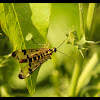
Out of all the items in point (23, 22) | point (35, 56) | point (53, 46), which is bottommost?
point (35, 56)

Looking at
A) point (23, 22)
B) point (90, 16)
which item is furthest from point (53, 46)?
point (23, 22)

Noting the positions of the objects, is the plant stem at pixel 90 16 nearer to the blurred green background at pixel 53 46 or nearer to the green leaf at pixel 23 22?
the blurred green background at pixel 53 46

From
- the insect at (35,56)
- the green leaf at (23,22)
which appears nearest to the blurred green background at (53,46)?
the green leaf at (23,22)

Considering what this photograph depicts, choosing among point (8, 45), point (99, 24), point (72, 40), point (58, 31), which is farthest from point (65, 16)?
point (99, 24)

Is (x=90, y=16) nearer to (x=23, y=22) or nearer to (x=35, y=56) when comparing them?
(x=23, y=22)

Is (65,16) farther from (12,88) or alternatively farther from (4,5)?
(12,88)

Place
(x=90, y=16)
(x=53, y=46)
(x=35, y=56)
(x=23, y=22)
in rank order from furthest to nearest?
(x=53, y=46) → (x=35, y=56) → (x=90, y=16) → (x=23, y=22)

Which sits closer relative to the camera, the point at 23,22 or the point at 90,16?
the point at 23,22

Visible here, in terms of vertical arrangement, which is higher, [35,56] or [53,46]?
[53,46]
